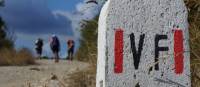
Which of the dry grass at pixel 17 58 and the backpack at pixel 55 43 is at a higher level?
the backpack at pixel 55 43

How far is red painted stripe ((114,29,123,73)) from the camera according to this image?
5.11m

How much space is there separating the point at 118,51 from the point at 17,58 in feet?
73.1

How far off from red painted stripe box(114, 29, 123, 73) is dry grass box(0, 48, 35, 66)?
66.9 ft

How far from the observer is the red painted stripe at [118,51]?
16.8 feet

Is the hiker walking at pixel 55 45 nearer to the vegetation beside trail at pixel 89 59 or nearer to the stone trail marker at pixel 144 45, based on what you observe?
the vegetation beside trail at pixel 89 59

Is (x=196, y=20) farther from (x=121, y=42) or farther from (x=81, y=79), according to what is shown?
(x=81, y=79)

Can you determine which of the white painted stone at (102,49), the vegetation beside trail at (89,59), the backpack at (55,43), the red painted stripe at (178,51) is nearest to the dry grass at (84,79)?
the vegetation beside trail at (89,59)

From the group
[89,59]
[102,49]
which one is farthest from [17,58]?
[102,49]

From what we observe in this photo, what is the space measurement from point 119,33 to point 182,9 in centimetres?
50

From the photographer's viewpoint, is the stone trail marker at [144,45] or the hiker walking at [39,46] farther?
the hiker walking at [39,46]

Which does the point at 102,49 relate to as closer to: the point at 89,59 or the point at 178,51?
the point at 178,51

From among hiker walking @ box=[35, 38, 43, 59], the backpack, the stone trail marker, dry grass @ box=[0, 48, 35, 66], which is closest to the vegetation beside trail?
the stone trail marker

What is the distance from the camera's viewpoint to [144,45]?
203 inches

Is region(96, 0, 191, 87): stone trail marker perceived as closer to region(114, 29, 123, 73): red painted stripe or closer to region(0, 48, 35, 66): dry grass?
region(114, 29, 123, 73): red painted stripe
